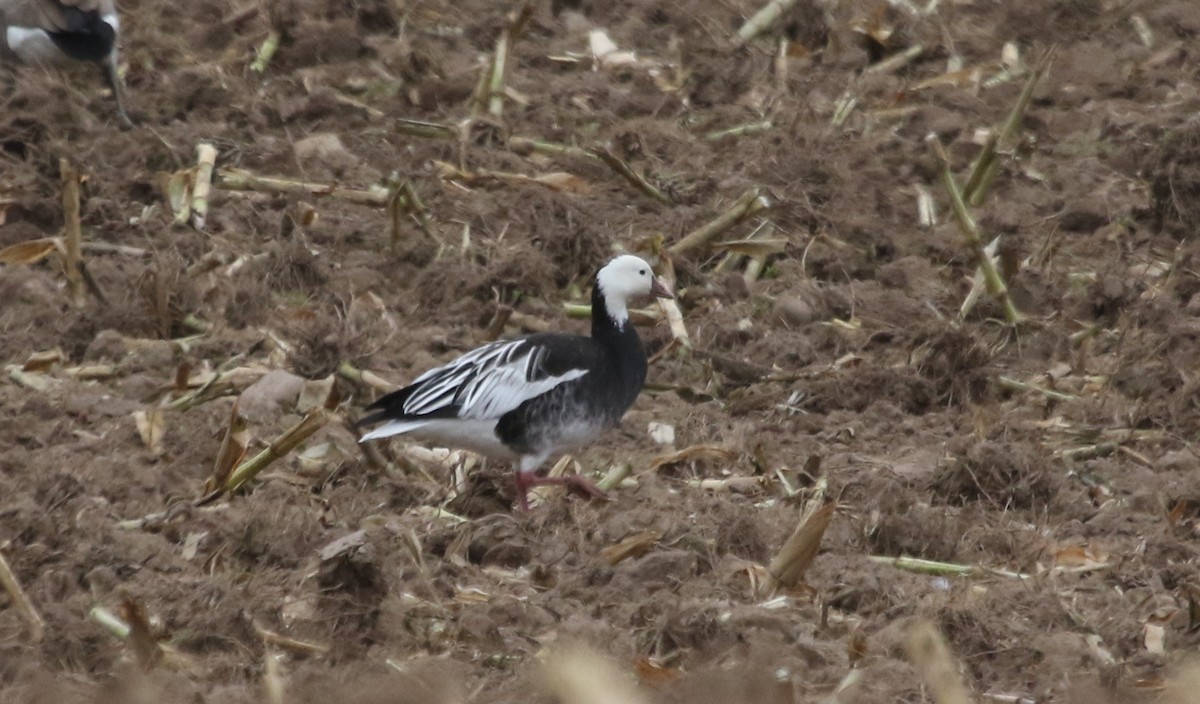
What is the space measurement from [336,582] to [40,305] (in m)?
3.20

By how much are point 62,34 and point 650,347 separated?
4124 millimetres

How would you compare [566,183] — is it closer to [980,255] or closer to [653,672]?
[980,255]

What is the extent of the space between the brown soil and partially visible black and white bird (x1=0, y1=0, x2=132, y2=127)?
0.24 m

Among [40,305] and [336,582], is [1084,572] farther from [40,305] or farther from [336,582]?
[40,305]

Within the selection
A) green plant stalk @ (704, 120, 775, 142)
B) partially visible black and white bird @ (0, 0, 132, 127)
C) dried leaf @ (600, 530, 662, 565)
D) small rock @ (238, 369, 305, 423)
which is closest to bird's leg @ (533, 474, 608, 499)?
dried leaf @ (600, 530, 662, 565)

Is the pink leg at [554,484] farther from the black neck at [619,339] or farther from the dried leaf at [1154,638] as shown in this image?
the dried leaf at [1154,638]

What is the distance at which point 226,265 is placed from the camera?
9.09 m

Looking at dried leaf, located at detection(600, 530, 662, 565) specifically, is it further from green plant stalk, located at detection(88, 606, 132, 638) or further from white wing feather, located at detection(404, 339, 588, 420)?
green plant stalk, located at detection(88, 606, 132, 638)

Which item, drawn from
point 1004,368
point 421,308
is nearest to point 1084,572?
point 1004,368

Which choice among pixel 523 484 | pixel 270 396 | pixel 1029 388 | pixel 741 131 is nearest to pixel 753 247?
pixel 741 131

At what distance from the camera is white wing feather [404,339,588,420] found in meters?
7.20

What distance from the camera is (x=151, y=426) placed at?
24.8ft

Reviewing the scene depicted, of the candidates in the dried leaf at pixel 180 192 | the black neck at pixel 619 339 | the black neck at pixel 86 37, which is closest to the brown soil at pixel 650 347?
the dried leaf at pixel 180 192

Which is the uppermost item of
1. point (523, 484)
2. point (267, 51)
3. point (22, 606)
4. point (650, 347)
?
point (22, 606)
